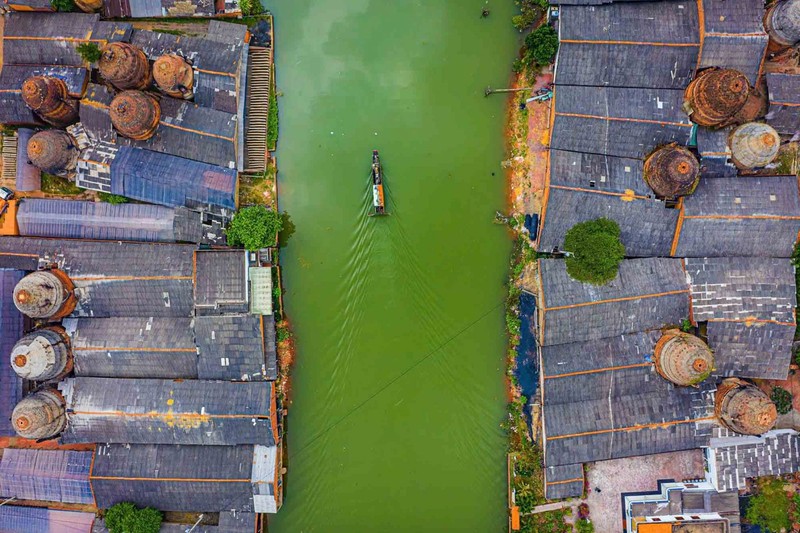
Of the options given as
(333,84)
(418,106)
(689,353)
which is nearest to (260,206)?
(333,84)

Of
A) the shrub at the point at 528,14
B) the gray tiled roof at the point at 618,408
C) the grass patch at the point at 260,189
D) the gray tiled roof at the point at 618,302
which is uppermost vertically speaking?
the shrub at the point at 528,14

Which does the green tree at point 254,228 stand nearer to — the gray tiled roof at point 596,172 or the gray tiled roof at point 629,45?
the gray tiled roof at point 596,172

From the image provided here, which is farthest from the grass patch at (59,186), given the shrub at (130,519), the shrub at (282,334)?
the shrub at (130,519)

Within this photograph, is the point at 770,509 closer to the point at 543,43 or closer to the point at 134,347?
the point at 543,43

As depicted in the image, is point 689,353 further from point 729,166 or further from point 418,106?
point 418,106

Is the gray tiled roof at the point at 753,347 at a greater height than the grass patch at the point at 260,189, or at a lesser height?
lesser

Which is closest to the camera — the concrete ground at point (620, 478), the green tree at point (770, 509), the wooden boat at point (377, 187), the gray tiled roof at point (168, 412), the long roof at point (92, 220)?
the gray tiled roof at point (168, 412)

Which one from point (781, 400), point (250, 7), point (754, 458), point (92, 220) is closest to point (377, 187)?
point (250, 7)
